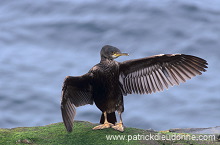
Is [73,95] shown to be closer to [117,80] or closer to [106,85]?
[106,85]

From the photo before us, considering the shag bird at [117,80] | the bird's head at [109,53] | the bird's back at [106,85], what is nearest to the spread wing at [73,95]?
the shag bird at [117,80]

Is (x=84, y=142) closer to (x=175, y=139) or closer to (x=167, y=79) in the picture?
(x=175, y=139)

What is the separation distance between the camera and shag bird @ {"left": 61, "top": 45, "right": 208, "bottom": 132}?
6973mm

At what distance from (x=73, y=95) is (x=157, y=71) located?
157cm

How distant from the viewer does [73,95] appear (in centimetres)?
716

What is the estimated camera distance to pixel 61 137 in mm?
6516

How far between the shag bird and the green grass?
6.4 inches

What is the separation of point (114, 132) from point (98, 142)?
1.63 feet

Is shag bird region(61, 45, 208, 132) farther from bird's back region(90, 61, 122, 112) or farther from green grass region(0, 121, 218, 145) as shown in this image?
green grass region(0, 121, 218, 145)

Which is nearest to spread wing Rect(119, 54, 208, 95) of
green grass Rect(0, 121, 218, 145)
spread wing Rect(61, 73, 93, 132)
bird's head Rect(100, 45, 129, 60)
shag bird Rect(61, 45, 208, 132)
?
shag bird Rect(61, 45, 208, 132)

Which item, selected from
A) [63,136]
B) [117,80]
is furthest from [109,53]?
[63,136]

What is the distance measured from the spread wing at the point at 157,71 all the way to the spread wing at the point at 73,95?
0.65 meters

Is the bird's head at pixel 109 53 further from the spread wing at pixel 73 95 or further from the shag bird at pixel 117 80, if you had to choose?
the spread wing at pixel 73 95

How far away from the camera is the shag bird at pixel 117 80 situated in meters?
6.97
